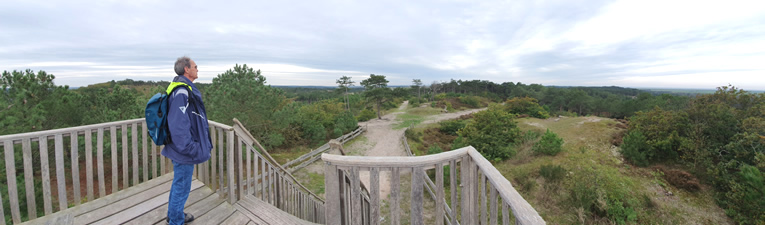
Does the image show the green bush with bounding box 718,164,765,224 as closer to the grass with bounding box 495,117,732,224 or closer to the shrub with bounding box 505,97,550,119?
the grass with bounding box 495,117,732,224

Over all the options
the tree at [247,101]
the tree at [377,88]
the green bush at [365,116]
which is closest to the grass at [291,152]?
the tree at [247,101]

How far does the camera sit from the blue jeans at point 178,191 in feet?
7.16

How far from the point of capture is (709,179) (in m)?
7.87

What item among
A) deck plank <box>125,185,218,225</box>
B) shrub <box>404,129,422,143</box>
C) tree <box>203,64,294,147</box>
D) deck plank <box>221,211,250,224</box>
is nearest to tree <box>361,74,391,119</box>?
shrub <box>404,129,422,143</box>

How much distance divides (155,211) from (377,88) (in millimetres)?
25441

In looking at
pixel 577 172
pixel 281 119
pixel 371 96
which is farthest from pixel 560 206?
pixel 371 96

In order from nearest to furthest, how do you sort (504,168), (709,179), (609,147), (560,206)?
(560,206) → (709,179) → (504,168) → (609,147)

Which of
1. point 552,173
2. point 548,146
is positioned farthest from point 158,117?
point 548,146

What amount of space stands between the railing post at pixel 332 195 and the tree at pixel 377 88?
1019 inches

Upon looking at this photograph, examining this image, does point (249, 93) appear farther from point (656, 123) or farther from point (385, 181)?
point (656, 123)

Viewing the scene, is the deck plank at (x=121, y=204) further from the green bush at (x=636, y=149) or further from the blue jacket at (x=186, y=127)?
the green bush at (x=636, y=149)

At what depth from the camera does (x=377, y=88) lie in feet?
90.8

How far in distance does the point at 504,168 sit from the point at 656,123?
22.0 feet

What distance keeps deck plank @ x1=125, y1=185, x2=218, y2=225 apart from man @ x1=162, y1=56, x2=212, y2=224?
249mm
